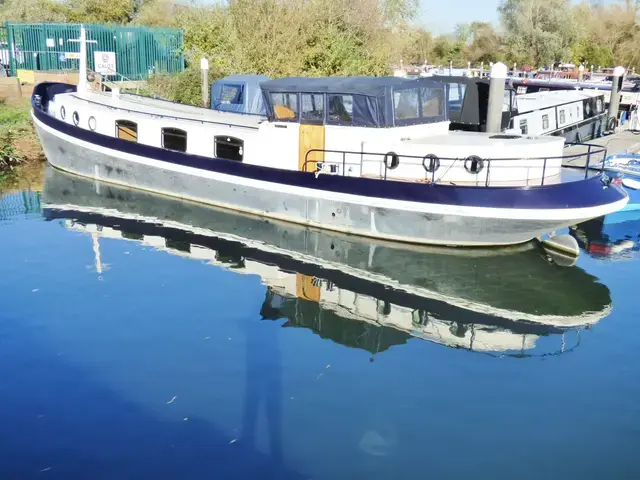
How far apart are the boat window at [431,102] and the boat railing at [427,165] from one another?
1649mm

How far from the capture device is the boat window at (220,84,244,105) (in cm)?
2131

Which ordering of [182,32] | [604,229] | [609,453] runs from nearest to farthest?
[609,453], [604,229], [182,32]

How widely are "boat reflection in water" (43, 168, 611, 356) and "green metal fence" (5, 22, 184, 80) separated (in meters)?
16.6

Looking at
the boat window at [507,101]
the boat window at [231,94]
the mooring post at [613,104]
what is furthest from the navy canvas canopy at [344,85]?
the mooring post at [613,104]

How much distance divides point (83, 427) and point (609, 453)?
622 cm

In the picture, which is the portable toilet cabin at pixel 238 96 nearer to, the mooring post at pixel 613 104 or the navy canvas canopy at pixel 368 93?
the navy canvas canopy at pixel 368 93

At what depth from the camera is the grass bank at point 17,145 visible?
23131 mm

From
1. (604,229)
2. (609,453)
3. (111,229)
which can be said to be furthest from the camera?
(604,229)

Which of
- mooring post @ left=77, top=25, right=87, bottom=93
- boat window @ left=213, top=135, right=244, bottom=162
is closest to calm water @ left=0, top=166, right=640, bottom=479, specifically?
boat window @ left=213, top=135, right=244, bottom=162

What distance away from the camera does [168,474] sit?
23.7 ft

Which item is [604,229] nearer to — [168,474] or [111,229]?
[111,229]

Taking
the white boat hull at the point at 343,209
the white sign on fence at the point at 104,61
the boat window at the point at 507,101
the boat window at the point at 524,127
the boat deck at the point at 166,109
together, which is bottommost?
the white boat hull at the point at 343,209

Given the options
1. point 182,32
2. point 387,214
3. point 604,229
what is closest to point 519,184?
point 387,214

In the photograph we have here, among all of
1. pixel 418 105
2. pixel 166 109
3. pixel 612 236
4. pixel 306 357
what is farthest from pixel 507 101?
pixel 306 357
